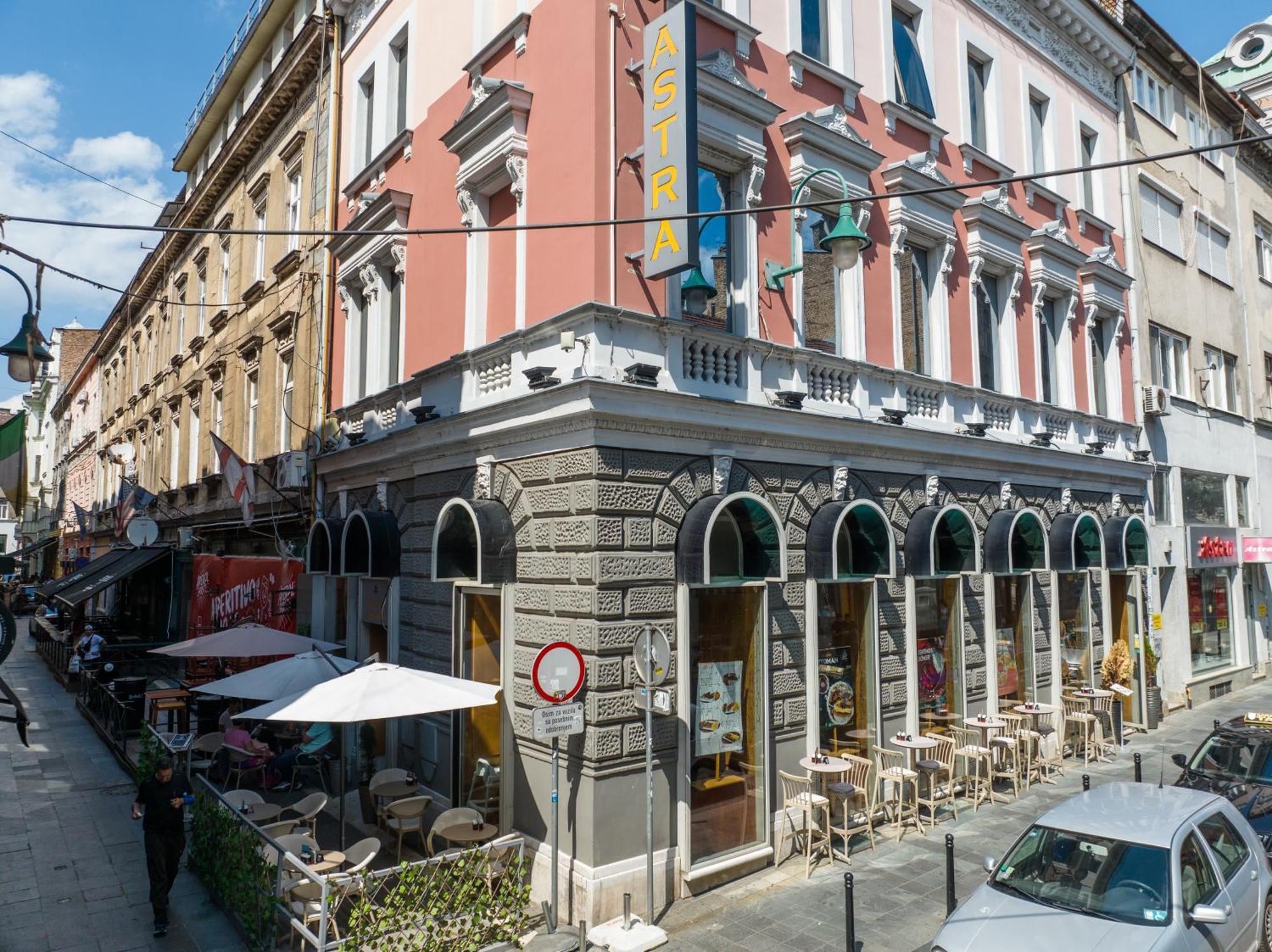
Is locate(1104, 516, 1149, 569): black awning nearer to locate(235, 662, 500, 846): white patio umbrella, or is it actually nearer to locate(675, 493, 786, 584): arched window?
locate(675, 493, 786, 584): arched window

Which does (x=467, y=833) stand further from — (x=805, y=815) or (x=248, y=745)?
(x=248, y=745)

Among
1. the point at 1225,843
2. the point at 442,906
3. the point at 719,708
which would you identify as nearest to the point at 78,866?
the point at 442,906

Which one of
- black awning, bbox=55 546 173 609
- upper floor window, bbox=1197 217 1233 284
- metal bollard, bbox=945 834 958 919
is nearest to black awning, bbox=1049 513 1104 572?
metal bollard, bbox=945 834 958 919

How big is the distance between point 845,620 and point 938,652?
8.40 ft

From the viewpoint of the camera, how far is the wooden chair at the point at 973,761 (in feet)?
42.1

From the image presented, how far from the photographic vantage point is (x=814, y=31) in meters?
13.1

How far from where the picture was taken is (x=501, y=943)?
823 cm

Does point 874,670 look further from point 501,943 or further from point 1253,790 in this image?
point 501,943

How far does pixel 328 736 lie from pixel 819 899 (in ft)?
27.5

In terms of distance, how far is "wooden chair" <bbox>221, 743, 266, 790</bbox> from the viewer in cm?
1338

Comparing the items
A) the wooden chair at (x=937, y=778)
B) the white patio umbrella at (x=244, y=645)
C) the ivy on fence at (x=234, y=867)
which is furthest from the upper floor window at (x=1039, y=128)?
the ivy on fence at (x=234, y=867)

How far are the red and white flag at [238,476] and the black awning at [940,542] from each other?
1350cm

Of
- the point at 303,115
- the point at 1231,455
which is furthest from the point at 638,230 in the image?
the point at 1231,455

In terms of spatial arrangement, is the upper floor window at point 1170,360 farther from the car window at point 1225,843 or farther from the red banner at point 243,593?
Answer: the red banner at point 243,593
